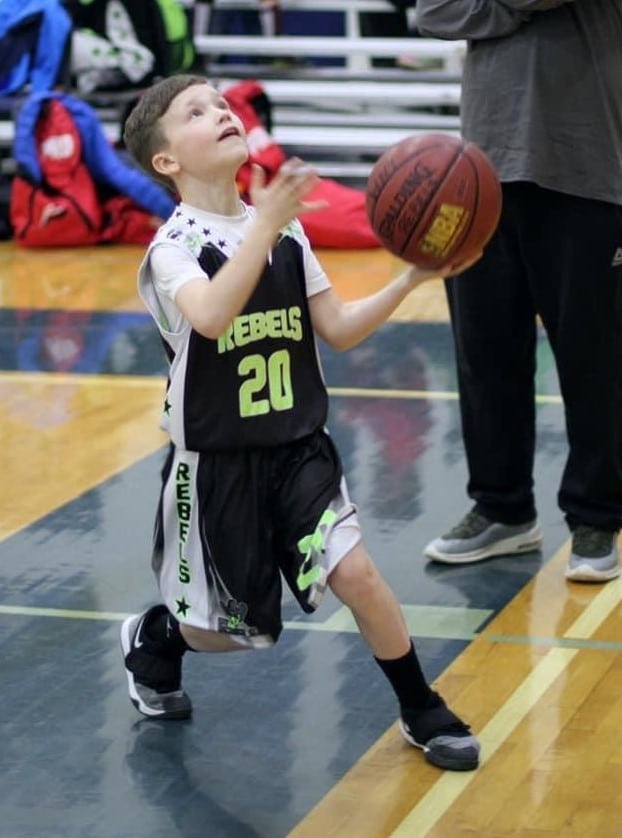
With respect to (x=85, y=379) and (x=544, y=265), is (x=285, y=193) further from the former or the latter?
(x=85, y=379)

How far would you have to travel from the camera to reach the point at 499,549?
17.0ft

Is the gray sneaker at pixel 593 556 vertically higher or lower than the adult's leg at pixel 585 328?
lower

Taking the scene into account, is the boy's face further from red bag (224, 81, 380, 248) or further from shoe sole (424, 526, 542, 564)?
red bag (224, 81, 380, 248)

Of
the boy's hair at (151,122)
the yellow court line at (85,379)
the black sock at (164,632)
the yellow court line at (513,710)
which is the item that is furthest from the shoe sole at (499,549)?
the yellow court line at (85,379)

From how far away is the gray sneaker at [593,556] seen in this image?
4.92m

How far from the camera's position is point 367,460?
6117mm

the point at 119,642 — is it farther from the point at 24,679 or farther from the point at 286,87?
the point at 286,87

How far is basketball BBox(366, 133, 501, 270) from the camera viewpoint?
12.0ft

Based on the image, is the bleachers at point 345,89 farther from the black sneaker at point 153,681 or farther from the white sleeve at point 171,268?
the white sleeve at point 171,268

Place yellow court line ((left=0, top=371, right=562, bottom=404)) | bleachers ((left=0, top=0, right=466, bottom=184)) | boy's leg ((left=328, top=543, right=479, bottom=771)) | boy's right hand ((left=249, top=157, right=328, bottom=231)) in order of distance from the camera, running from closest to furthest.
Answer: boy's right hand ((left=249, top=157, right=328, bottom=231))
boy's leg ((left=328, top=543, right=479, bottom=771))
yellow court line ((left=0, top=371, right=562, bottom=404))
bleachers ((left=0, top=0, right=466, bottom=184))

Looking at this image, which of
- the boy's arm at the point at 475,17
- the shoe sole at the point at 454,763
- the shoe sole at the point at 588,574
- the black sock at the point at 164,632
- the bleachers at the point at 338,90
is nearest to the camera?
the shoe sole at the point at 454,763

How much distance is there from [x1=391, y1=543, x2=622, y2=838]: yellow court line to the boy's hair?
53.9 inches

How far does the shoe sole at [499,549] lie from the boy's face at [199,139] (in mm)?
1700

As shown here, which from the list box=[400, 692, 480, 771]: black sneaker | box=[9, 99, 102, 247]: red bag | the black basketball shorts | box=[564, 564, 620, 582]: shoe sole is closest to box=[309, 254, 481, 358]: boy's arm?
the black basketball shorts
